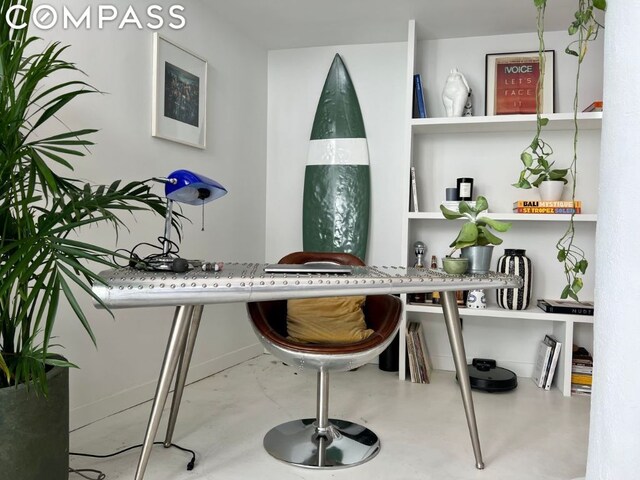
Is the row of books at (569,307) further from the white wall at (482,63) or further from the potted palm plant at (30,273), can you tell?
the potted palm plant at (30,273)

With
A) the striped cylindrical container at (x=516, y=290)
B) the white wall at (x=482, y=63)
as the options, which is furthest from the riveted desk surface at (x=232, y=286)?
the white wall at (x=482, y=63)

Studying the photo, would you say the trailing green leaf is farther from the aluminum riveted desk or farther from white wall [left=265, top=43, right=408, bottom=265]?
white wall [left=265, top=43, right=408, bottom=265]

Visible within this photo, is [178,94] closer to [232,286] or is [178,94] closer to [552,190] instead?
[232,286]

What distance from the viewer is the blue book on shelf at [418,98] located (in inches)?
120

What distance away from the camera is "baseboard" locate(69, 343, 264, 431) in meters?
2.16

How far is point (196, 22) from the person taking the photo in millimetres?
2877

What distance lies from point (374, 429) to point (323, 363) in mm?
654

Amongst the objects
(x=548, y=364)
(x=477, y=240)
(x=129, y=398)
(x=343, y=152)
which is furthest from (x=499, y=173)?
(x=129, y=398)

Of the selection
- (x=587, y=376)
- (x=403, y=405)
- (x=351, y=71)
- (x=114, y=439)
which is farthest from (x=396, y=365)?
(x=351, y=71)

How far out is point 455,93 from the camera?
3059 millimetres

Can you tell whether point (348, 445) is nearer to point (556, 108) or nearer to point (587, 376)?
point (587, 376)

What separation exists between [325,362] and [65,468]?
34.2 inches

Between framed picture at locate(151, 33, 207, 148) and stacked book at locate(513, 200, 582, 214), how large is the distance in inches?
73.4

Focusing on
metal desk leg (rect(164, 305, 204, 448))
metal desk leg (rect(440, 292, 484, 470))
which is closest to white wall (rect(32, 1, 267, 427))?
metal desk leg (rect(164, 305, 204, 448))
